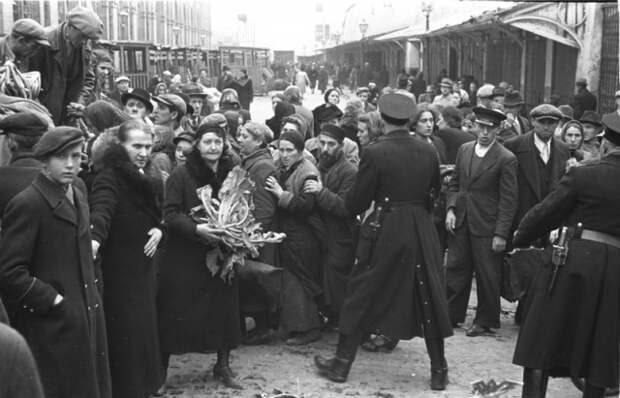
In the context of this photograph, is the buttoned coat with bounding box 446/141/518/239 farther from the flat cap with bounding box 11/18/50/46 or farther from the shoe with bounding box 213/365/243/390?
the flat cap with bounding box 11/18/50/46

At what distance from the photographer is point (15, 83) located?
19.0 feet

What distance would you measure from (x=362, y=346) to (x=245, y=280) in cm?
111

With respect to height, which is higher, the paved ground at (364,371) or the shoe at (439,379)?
the shoe at (439,379)

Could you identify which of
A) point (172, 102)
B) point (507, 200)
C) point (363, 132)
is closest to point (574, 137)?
point (507, 200)

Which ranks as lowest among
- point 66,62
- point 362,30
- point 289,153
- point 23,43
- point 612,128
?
point 289,153

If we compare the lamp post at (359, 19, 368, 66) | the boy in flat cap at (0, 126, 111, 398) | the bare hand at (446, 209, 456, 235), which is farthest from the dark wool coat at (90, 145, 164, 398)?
the lamp post at (359, 19, 368, 66)

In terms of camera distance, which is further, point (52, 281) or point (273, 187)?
point (273, 187)

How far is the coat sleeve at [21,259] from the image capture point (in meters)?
4.07

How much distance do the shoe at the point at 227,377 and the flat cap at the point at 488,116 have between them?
9.52 ft

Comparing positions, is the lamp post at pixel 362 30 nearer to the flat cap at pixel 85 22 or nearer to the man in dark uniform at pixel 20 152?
the flat cap at pixel 85 22

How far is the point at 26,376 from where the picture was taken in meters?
2.08

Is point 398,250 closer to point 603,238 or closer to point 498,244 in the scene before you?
point 603,238

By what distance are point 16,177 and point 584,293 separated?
126 inches

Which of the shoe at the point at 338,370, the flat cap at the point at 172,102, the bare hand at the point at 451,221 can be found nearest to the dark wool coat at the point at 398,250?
the shoe at the point at 338,370
